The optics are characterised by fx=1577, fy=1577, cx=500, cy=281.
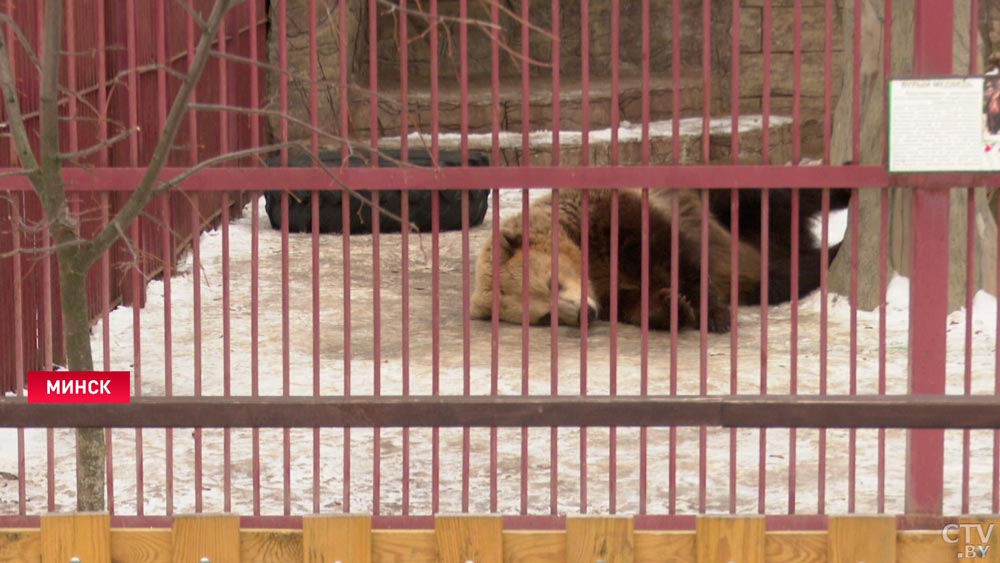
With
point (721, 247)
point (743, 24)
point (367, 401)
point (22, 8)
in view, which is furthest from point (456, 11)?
point (367, 401)

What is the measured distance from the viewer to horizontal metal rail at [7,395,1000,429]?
382 cm

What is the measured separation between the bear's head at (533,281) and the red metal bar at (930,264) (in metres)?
3.43

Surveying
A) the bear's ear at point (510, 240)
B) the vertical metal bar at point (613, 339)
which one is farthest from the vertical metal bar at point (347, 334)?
the bear's ear at point (510, 240)

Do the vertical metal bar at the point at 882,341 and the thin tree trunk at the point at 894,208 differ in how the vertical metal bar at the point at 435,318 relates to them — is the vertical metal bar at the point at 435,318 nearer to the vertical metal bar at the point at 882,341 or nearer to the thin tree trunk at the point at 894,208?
the vertical metal bar at the point at 882,341

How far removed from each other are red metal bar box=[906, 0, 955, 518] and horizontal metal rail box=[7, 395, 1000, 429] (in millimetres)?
553

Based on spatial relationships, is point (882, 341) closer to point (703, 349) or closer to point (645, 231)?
point (703, 349)

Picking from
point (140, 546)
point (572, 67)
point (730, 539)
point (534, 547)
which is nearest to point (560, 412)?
point (534, 547)

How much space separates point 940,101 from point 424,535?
73.8 inches

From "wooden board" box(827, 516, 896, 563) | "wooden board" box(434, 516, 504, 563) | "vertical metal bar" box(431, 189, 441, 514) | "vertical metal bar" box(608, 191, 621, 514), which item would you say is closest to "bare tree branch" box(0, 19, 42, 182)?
"vertical metal bar" box(431, 189, 441, 514)

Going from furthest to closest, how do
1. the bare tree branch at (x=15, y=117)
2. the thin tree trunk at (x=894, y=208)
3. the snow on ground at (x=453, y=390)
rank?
the thin tree trunk at (x=894, y=208) → the snow on ground at (x=453, y=390) → the bare tree branch at (x=15, y=117)

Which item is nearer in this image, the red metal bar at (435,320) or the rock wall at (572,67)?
the red metal bar at (435,320)
